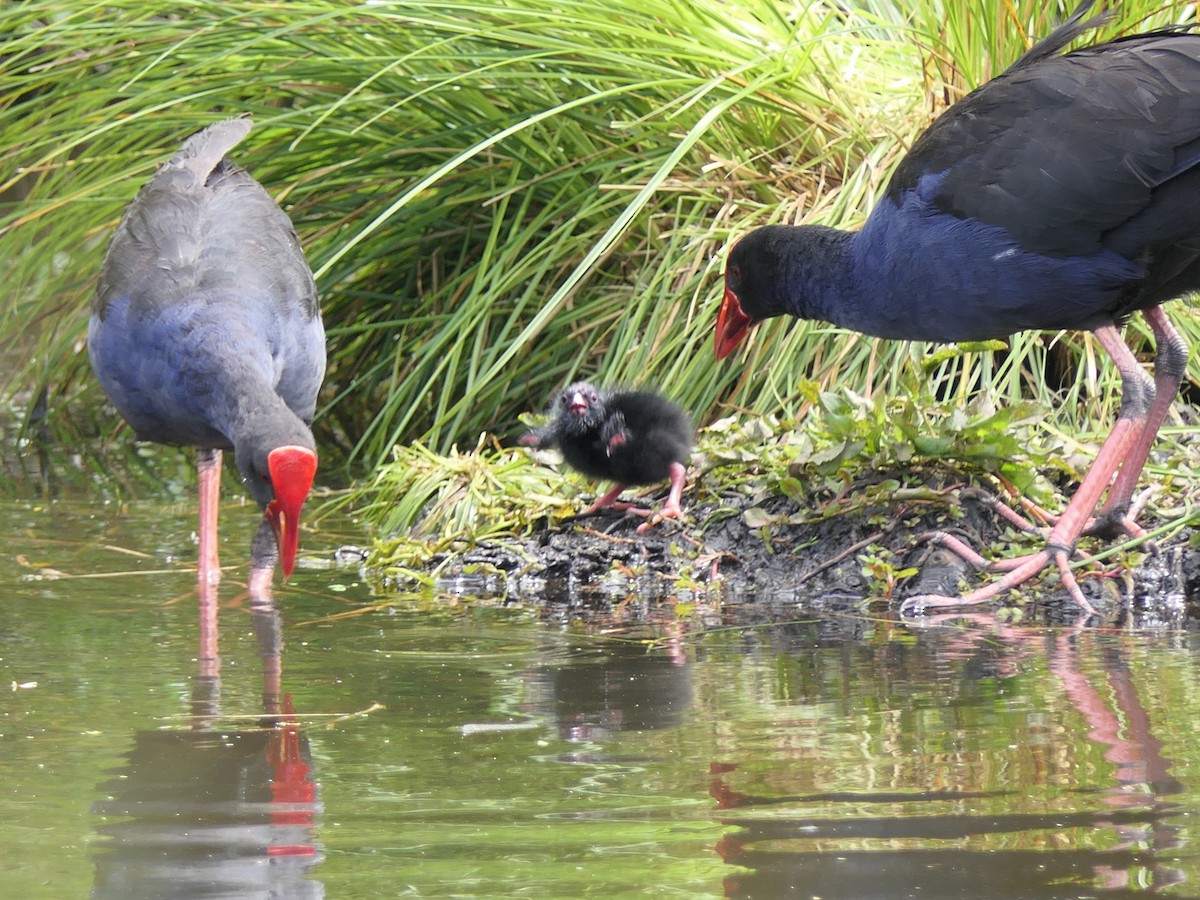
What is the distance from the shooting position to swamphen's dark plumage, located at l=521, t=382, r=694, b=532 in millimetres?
5148

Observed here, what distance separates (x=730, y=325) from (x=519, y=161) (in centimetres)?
184

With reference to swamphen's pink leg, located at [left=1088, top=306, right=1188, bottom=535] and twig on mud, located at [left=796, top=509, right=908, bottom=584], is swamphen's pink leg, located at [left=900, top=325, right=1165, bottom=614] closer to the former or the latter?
swamphen's pink leg, located at [left=1088, top=306, right=1188, bottom=535]

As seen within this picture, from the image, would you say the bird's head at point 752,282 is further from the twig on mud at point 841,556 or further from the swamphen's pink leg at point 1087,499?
the swamphen's pink leg at point 1087,499

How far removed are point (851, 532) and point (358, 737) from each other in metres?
2.14

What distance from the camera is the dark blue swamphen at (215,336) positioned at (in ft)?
14.8

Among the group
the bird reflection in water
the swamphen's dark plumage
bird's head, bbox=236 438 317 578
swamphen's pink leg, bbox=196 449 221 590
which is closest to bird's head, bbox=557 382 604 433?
the swamphen's dark plumage

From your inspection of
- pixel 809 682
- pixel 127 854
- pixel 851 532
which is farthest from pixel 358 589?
pixel 127 854

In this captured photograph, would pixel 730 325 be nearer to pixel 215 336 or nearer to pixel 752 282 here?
pixel 752 282

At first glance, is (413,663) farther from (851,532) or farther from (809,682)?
(851,532)

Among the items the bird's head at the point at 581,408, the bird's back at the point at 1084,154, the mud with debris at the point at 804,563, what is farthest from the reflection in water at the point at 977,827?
the bird's head at the point at 581,408

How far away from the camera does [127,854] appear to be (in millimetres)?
2520

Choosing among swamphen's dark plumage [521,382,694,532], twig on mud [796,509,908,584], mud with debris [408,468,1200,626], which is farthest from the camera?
swamphen's dark plumage [521,382,694,532]

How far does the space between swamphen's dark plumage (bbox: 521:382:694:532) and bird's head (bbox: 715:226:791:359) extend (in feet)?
1.18

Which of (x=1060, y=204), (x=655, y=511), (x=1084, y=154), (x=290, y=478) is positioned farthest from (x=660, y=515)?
(x=1084, y=154)
